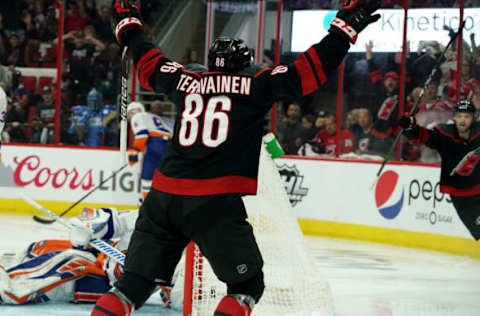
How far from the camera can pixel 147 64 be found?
2.71 metres

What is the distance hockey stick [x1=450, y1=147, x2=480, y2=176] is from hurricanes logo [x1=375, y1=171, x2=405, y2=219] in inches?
62.2

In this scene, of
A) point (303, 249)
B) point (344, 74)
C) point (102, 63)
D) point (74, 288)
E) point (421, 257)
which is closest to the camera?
point (303, 249)

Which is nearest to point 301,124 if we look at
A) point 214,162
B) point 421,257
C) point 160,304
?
point 421,257

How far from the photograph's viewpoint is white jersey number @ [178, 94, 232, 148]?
2471 millimetres

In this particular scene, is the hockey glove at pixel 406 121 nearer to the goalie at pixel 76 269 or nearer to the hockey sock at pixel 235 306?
the goalie at pixel 76 269

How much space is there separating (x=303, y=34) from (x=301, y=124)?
974 mm

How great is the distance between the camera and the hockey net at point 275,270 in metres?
3.64

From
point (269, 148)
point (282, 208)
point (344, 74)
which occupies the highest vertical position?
point (344, 74)

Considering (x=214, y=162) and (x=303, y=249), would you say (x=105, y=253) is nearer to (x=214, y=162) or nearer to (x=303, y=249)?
(x=303, y=249)

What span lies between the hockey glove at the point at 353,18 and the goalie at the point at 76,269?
5.96 ft

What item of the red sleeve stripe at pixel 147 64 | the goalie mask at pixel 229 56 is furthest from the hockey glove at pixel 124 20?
the goalie mask at pixel 229 56

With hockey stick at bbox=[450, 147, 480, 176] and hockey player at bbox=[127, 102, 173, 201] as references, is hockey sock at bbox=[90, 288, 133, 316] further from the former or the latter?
hockey player at bbox=[127, 102, 173, 201]

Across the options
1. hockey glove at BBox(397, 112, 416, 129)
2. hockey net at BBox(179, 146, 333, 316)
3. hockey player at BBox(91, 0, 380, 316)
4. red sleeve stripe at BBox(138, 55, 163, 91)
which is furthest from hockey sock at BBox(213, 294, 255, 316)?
hockey glove at BBox(397, 112, 416, 129)

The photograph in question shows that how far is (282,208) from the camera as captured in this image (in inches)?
146
